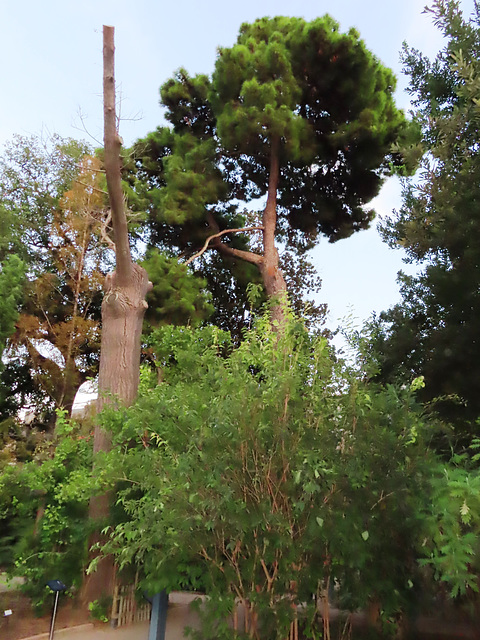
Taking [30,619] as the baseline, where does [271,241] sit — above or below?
above

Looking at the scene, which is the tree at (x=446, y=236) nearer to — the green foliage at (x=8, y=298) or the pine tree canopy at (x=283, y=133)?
the pine tree canopy at (x=283, y=133)

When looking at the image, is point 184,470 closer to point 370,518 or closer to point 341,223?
point 370,518

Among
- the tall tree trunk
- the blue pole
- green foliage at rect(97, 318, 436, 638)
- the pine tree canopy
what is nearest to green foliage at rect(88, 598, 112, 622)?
the blue pole

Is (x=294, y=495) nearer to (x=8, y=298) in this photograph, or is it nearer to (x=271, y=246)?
(x=8, y=298)

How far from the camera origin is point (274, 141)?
9.96m

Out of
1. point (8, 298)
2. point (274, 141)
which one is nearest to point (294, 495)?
point (8, 298)

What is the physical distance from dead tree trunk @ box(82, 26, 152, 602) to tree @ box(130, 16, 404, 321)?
225 centimetres

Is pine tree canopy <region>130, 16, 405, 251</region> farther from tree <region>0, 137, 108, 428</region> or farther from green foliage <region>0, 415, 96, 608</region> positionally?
green foliage <region>0, 415, 96, 608</region>

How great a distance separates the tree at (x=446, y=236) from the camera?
450 cm

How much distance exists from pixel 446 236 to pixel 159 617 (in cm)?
451

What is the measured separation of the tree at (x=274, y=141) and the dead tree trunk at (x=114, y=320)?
2246 millimetres

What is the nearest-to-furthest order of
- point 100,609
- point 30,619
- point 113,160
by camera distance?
point 100,609
point 113,160
point 30,619

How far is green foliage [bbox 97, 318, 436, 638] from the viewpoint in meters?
3.17

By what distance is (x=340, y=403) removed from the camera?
11.8 feet
